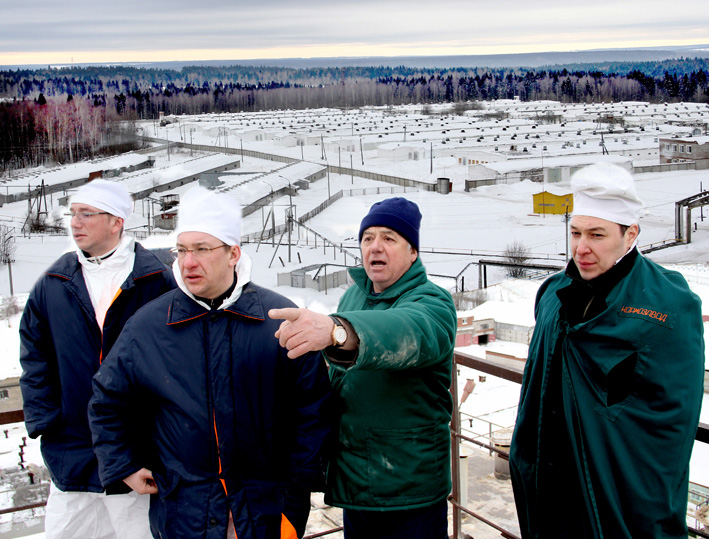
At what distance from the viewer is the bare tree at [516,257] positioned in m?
17.3

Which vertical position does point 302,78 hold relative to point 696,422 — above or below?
above

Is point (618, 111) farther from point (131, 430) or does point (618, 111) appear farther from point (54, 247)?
point (131, 430)

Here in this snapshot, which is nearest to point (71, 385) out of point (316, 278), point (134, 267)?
point (134, 267)

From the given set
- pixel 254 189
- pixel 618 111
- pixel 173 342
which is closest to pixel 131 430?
pixel 173 342

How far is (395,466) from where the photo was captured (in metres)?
1.65

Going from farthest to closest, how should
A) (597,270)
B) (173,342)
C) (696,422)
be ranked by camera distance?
(173,342)
(597,270)
(696,422)

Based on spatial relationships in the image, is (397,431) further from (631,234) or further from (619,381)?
(631,234)

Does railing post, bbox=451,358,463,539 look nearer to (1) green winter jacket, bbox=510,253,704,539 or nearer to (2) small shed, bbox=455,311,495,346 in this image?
(1) green winter jacket, bbox=510,253,704,539

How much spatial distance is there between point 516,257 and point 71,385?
1741cm

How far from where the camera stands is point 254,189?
26.8m

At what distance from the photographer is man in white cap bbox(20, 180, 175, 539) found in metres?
1.87

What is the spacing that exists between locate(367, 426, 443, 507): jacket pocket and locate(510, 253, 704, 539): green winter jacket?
0.27 m

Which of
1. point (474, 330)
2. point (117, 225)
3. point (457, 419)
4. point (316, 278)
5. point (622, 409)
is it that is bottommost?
point (474, 330)

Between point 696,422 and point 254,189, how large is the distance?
2601 cm
